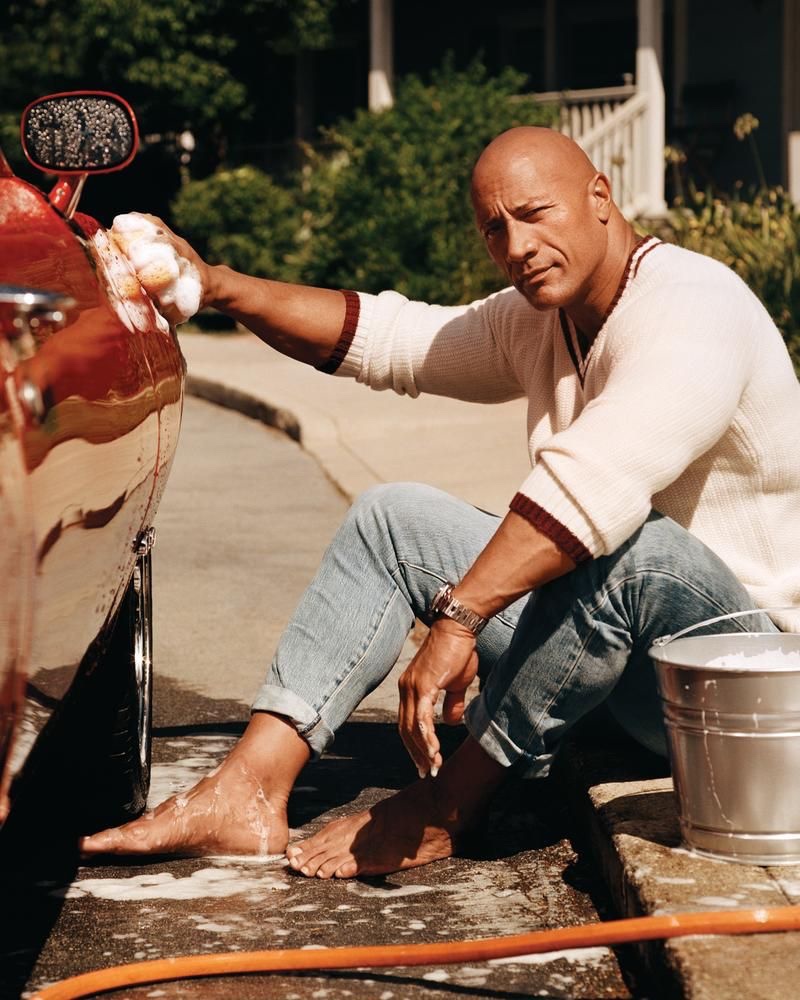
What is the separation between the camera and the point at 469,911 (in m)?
2.89

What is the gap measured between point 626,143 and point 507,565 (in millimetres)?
13338

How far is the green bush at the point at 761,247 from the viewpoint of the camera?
8.19m

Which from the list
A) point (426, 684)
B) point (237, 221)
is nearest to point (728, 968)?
point (426, 684)

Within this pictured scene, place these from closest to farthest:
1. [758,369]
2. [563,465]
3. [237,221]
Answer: [563,465] → [758,369] → [237,221]

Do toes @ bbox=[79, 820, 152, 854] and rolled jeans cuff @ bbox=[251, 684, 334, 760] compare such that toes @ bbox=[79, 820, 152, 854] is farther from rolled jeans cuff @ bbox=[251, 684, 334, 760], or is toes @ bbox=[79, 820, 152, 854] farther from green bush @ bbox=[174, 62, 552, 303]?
green bush @ bbox=[174, 62, 552, 303]

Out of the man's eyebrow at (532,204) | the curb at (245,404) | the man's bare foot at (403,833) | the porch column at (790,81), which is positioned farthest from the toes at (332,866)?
the porch column at (790,81)

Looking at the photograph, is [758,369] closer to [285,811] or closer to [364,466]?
[285,811]

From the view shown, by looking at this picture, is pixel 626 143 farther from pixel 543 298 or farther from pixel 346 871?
pixel 346 871

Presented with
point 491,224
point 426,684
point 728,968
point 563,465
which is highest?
point 491,224

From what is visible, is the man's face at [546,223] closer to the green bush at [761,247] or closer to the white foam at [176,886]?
the white foam at [176,886]

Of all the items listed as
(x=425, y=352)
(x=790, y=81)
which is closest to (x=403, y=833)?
(x=425, y=352)

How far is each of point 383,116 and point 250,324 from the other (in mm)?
11116

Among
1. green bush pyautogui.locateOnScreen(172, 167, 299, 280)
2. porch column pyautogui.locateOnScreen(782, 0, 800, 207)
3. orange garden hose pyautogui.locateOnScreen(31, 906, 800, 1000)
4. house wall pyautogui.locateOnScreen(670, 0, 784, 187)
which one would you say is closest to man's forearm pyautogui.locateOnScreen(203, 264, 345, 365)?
orange garden hose pyautogui.locateOnScreen(31, 906, 800, 1000)

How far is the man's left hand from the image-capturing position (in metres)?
2.61
